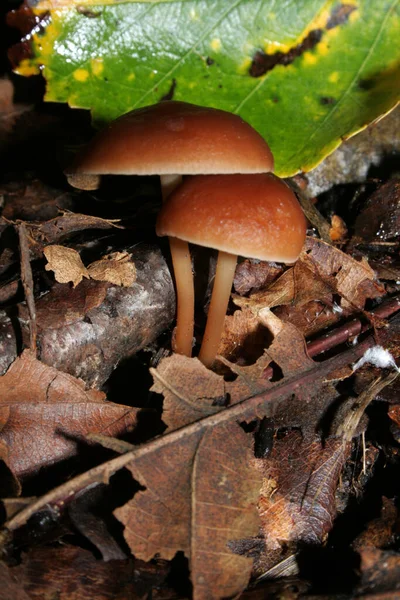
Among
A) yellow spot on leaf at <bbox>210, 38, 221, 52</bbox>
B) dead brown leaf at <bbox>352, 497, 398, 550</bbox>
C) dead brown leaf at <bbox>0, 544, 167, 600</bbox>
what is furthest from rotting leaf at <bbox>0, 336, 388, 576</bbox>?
yellow spot on leaf at <bbox>210, 38, 221, 52</bbox>

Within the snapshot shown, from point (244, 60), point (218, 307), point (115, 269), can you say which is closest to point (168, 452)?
point (218, 307)

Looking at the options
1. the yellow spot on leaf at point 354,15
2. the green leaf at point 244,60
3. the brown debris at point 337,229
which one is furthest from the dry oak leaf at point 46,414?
the yellow spot on leaf at point 354,15

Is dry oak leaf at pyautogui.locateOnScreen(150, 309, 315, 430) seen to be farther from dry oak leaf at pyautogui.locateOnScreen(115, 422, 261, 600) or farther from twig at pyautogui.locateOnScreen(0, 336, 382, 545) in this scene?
dry oak leaf at pyautogui.locateOnScreen(115, 422, 261, 600)

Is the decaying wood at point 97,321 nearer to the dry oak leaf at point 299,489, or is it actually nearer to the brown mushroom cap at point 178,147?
the brown mushroom cap at point 178,147

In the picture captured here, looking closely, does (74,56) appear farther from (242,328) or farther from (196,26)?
(242,328)

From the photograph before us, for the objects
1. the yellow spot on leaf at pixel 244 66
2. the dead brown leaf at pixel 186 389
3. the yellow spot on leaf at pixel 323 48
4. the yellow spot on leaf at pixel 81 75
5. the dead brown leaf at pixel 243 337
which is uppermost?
the yellow spot on leaf at pixel 323 48

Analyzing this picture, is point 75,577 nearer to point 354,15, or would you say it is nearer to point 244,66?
point 244,66

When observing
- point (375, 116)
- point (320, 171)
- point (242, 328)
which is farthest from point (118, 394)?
point (320, 171)
